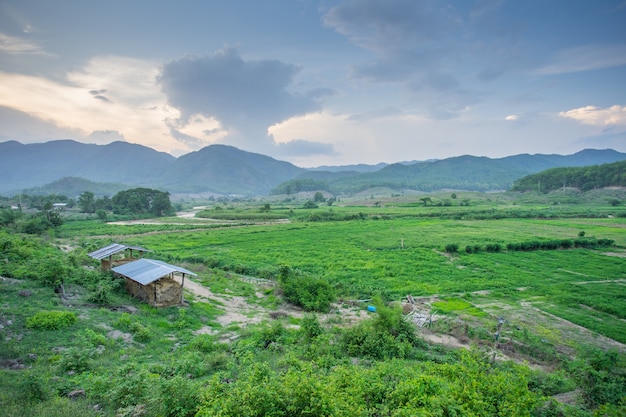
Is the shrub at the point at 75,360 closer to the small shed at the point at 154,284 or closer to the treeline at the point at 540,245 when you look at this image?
the small shed at the point at 154,284

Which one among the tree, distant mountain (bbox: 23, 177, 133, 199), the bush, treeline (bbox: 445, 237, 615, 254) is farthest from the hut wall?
distant mountain (bbox: 23, 177, 133, 199)

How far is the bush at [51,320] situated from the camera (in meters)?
11.9

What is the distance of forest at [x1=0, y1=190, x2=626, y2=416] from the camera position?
7223mm

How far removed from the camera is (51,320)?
12188mm

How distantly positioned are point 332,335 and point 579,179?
455 ft

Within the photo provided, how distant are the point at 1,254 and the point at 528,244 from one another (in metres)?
45.0

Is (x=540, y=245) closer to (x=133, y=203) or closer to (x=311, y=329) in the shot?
(x=311, y=329)

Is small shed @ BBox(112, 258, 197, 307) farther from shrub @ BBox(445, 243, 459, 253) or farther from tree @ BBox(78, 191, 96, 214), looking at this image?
tree @ BBox(78, 191, 96, 214)

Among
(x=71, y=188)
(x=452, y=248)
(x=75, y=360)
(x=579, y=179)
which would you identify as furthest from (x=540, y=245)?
(x=71, y=188)

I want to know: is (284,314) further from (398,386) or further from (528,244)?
(528,244)

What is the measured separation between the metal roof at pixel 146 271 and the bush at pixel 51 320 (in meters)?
3.44

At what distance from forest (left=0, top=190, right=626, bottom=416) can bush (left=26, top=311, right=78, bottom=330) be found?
0.17 ft

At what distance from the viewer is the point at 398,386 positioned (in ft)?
→ 24.3

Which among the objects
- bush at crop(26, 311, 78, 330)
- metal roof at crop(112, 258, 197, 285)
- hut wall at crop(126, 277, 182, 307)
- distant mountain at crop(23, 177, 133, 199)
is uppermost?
distant mountain at crop(23, 177, 133, 199)
